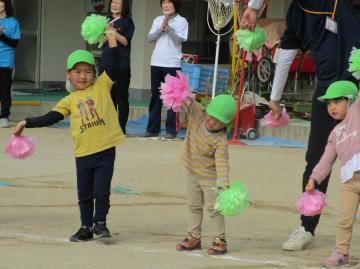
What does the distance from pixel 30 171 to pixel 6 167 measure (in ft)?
1.15

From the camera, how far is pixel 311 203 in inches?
244

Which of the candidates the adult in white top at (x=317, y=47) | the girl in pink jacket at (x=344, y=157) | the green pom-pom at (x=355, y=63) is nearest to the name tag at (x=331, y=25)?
the adult in white top at (x=317, y=47)

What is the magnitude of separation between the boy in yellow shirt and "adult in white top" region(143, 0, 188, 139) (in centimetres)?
545

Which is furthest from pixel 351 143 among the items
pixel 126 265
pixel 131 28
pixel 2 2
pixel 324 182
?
pixel 2 2

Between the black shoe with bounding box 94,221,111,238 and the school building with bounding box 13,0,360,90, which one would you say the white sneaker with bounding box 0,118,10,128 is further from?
the black shoe with bounding box 94,221,111,238

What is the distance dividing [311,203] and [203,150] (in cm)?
83

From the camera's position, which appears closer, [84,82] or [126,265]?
[126,265]

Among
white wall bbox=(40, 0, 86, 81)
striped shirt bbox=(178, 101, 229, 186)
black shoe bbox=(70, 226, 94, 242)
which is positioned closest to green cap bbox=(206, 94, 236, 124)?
striped shirt bbox=(178, 101, 229, 186)

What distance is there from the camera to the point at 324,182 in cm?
679

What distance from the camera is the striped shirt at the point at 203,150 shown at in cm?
→ 629

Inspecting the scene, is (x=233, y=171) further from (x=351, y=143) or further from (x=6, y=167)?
(x=351, y=143)

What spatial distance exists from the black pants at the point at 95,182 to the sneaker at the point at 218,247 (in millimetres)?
936

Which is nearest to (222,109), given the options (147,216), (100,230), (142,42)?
(100,230)

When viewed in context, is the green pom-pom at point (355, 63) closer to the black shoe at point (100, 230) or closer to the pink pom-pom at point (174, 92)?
the pink pom-pom at point (174, 92)
